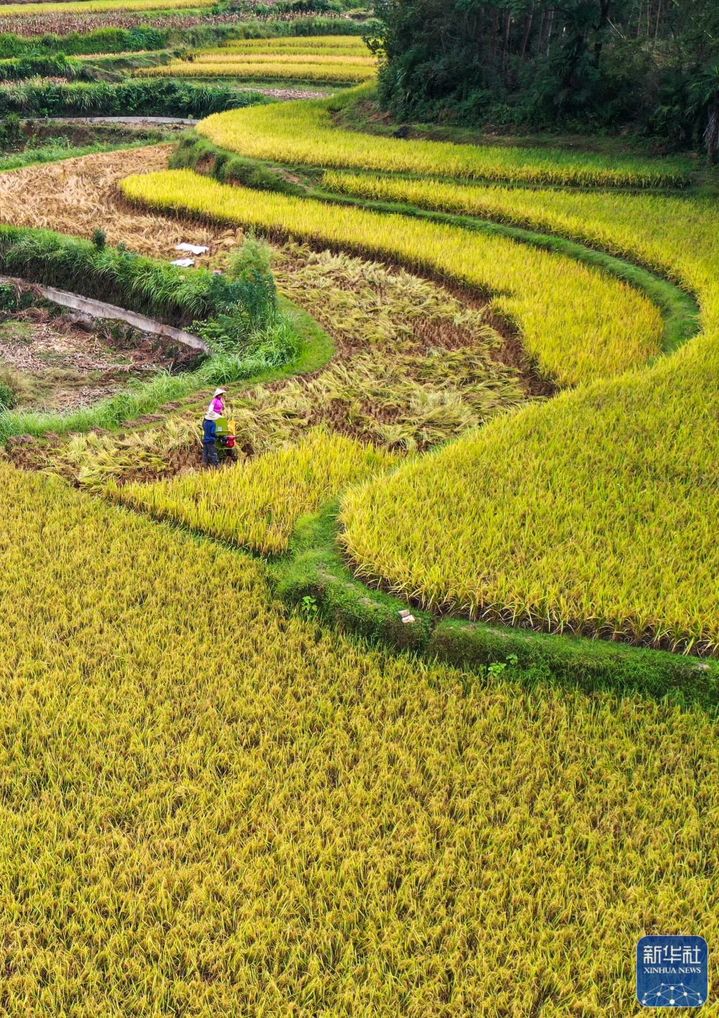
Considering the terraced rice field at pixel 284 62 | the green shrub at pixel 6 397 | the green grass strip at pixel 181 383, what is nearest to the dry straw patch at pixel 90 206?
the green grass strip at pixel 181 383

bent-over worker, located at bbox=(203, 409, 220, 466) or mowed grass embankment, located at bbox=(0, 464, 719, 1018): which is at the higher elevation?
bent-over worker, located at bbox=(203, 409, 220, 466)

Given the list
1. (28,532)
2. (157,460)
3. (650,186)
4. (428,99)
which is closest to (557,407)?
(157,460)

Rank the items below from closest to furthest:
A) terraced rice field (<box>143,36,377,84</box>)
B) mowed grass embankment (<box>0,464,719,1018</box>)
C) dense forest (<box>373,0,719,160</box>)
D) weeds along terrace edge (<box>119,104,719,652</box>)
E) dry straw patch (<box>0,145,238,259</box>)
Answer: mowed grass embankment (<box>0,464,719,1018</box>)
weeds along terrace edge (<box>119,104,719,652</box>)
dry straw patch (<box>0,145,238,259</box>)
dense forest (<box>373,0,719,160</box>)
terraced rice field (<box>143,36,377,84</box>)

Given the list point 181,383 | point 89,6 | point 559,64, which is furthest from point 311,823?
point 89,6

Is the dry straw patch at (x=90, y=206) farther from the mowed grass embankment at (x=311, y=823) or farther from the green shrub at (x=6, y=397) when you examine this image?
the mowed grass embankment at (x=311, y=823)

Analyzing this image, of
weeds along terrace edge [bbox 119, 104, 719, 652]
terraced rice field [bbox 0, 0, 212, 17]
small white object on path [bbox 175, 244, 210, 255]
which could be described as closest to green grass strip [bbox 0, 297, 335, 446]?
small white object on path [bbox 175, 244, 210, 255]

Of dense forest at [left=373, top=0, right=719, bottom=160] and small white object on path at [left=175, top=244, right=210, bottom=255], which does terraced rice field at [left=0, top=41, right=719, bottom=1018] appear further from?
dense forest at [left=373, top=0, right=719, bottom=160]

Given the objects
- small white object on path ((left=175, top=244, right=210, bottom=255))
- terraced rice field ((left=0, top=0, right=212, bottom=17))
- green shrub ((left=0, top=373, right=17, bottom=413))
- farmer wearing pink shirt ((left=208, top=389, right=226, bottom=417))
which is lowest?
green shrub ((left=0, top=373, right=17, bottom=413))
